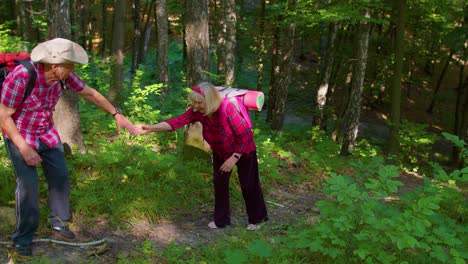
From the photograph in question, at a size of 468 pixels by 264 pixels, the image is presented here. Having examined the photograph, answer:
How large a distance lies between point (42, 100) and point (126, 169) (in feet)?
7.11

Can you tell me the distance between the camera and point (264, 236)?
17.1ft

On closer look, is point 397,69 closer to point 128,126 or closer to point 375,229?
point 375,229

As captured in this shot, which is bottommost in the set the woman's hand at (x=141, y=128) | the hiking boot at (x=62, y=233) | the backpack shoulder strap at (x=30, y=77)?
the hiking boot at (x=62, y=233)

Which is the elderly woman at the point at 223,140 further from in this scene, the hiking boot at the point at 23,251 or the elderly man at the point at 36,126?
the hiking boot at the point at 23,251

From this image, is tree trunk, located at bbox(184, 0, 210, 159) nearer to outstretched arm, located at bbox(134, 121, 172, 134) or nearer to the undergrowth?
the undergrowth

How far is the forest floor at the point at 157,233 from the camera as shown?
4238mm

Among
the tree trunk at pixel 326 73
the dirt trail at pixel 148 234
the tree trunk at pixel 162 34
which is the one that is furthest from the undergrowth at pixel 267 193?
the tree trunk at pixel 326 73

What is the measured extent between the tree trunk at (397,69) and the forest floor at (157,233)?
7.46 meters

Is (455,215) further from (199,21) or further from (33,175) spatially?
(33,175)

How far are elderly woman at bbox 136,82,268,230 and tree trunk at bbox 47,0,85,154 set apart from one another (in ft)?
7.65

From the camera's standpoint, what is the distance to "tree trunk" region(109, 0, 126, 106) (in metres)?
11.9

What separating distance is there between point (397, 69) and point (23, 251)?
38.5ft

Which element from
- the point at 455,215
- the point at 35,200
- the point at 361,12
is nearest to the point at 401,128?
the point at 361,12

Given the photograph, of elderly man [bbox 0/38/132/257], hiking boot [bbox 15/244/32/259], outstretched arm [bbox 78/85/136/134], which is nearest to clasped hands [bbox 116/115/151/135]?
outstretched arm [bbox 78/85/136/134]
